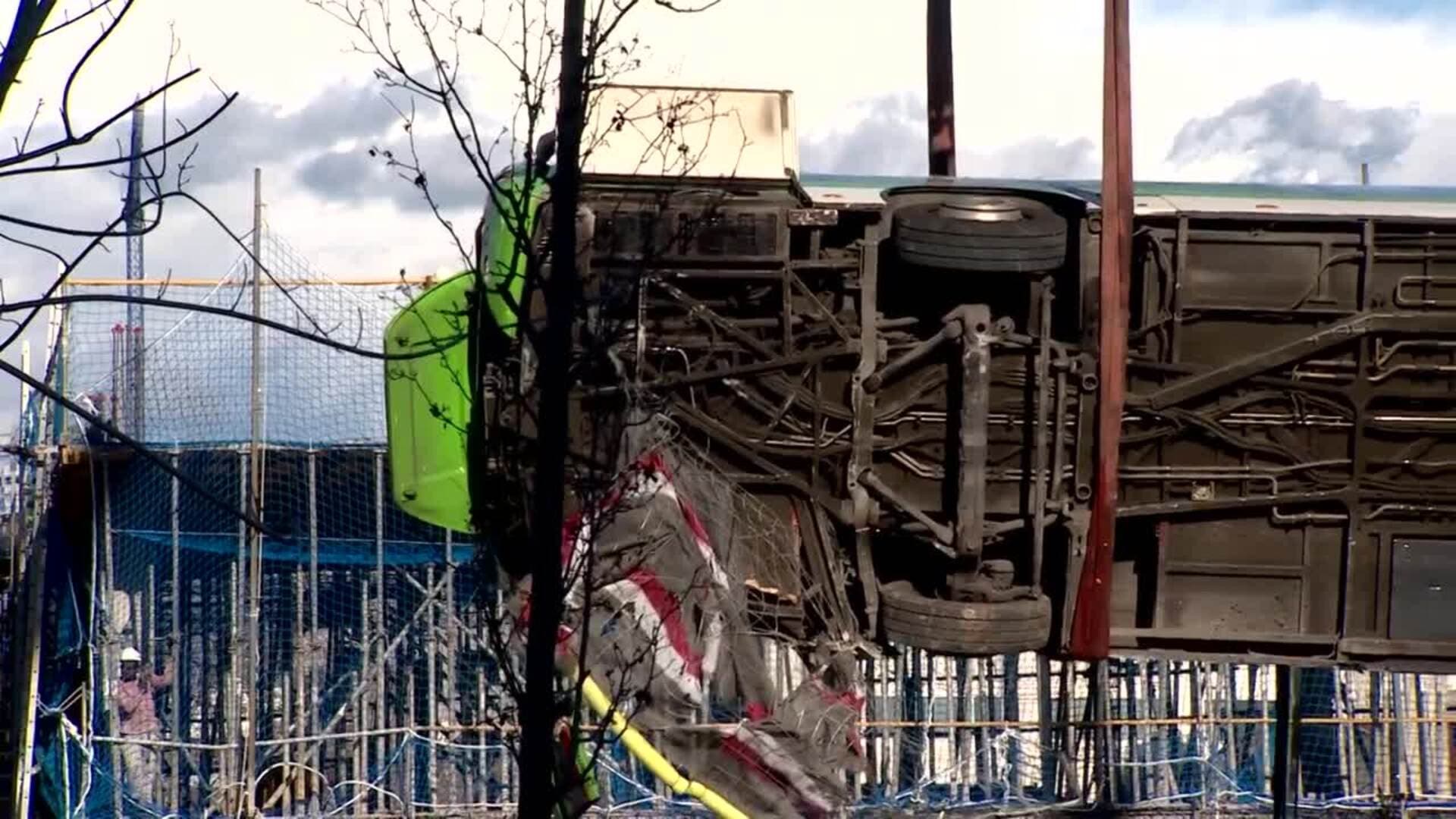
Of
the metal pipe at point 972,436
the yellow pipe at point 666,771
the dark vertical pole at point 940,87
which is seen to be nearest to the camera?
the yellow pipe at point 666,771

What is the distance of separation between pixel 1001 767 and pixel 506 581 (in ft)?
24.9

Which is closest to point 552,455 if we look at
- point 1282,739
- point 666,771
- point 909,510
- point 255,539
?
point 666,771

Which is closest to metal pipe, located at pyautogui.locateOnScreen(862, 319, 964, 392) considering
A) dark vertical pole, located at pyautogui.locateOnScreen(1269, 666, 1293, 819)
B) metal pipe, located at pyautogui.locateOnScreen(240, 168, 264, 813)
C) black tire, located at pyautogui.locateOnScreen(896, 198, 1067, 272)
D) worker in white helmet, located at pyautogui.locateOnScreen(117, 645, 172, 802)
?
black tire, located at pyautogui.locateOnScreen(896, 198, 1067, 272)

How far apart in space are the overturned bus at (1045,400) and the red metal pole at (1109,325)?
9 centimetres

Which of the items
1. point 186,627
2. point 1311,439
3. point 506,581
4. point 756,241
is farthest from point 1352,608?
point 186,627

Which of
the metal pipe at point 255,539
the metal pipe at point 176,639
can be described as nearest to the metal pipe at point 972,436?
the metal pipe at point 255,539

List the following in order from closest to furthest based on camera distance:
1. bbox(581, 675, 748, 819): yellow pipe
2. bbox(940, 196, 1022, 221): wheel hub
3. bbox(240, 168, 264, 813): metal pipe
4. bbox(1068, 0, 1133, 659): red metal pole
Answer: bbox(581, 675, 748, 819): yellow pipe → bbox(1068, 0, 1133, 659): red metal pole → bbox(940, 196, 1022, 221): wheel hub → bbox(240, 168, 264, 813): metal pipe

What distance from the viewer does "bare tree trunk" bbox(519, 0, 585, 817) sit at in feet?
15.0

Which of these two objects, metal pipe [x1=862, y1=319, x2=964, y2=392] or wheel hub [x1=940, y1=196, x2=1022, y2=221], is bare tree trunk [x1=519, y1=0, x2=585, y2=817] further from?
wheel hub [x1=940, y1=196, x2=1022, y2=221]

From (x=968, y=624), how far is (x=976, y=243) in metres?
1.56

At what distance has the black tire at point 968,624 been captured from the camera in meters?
7.07

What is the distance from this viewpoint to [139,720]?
40.2ft

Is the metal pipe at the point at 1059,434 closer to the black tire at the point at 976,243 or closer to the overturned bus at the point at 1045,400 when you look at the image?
the overturned bus at the point at 1045,400

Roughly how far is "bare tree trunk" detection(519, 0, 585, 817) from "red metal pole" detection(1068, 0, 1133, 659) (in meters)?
2.96
